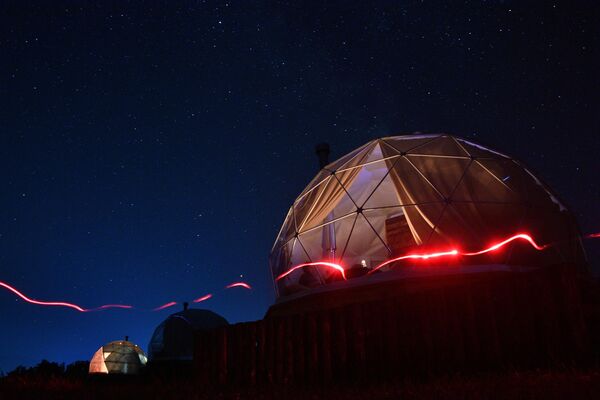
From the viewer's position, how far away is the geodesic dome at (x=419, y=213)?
10016 mm

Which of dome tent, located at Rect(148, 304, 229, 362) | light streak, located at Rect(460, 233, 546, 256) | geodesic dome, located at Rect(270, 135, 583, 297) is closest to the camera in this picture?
light streak, located at Rect(460, 233, 546, 256)

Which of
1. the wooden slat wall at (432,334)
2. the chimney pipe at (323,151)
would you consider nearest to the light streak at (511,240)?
the wooden slat wall at (432,334)

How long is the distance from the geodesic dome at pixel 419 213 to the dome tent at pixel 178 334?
1146cm

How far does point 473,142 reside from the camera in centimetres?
Result: 1314

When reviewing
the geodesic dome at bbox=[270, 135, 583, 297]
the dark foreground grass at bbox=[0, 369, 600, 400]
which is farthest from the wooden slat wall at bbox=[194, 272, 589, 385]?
the geodesic dome at bbox=[270, 135, 583, 297]

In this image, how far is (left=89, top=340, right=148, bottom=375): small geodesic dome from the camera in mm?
16766

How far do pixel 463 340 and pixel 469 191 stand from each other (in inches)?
245

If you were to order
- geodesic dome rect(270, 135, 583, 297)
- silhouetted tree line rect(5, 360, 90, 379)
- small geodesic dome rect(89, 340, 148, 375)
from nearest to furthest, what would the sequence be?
geodesic dome rect(270, 135, 583, 297) → silhouetted tree line rect(5, 360, 90, 379) → small geodesic dome rect(89, 340, 148, 375)

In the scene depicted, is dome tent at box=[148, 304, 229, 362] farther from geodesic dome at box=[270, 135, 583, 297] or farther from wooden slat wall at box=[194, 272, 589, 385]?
wooden slat wall at box=[194, 272, 589, 385]

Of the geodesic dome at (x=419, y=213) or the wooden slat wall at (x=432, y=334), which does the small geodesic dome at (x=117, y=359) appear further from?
the wooden slat wall at (x=432, y=334)

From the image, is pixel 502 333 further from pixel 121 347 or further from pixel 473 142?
pixel 121 347

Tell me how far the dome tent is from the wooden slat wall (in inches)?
667

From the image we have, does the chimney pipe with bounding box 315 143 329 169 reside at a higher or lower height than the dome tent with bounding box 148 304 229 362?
higher

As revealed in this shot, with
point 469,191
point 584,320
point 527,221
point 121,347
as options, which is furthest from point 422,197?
point 121,347
